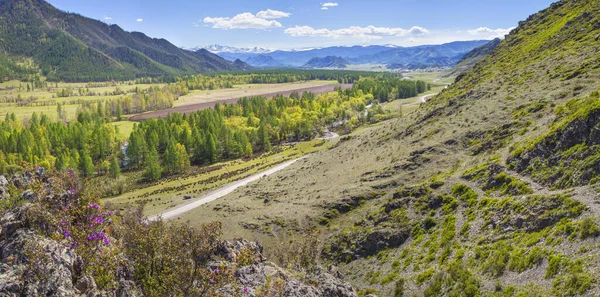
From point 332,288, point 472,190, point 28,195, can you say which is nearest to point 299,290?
point 332,288

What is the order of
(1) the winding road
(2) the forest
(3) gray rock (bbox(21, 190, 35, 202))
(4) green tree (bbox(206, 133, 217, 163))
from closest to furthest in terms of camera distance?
(3) gray rock (bbox(21, 190, 35, 202)), (1) the winding road, (2) the forest, (4) green tree (bbox(206, 133, 217, 163))

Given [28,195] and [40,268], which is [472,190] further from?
[28,195]

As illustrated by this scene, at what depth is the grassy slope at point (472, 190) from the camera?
3116 centimetres

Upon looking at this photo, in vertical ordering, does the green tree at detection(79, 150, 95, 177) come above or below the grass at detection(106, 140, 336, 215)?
above

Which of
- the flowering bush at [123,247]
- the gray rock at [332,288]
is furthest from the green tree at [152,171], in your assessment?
the flowering bush at [123,247]

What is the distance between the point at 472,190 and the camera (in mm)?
→ 47719

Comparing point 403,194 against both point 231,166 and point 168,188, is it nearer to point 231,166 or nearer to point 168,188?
point 168,188

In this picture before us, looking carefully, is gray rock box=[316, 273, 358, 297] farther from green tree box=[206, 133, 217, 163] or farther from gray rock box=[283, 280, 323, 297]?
green tree box=[206, 133, 217, 163]

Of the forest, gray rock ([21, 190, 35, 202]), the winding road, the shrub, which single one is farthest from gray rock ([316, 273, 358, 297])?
the forest

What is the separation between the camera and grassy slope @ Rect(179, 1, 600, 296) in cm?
3116

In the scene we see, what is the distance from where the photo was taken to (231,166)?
124375 millimetres

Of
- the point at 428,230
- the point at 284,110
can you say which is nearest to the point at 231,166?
the point at 284,110

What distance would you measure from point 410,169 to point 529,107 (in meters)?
23.1

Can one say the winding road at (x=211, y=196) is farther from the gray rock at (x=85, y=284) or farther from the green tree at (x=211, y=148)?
the gray rock at (x=85, y=284)
